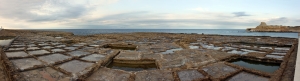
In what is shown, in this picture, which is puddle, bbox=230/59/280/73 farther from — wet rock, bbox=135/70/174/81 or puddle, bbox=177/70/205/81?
wet rock, bbox=135/70/174/81

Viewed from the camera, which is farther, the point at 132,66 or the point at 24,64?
the point at 132,66

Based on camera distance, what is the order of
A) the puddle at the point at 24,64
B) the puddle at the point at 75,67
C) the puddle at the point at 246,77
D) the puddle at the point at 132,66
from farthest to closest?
the puddle at the point at 132,66 < the puddle at the point at 75,67 < the puddle at the point at 24,64 < the puddle at the point at 246,77

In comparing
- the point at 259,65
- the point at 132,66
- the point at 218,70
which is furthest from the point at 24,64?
the point at 259,65

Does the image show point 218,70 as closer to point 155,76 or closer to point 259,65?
point 155,76

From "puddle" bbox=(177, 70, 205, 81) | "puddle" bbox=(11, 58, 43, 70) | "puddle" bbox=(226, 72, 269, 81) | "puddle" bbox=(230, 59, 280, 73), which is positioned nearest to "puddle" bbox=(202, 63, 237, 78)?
"puddle" bbox=(226, 72, 269, 81)

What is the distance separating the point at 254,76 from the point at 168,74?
2.50m

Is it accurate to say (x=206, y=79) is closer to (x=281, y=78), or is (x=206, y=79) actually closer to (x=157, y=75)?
(x=157, y=75)

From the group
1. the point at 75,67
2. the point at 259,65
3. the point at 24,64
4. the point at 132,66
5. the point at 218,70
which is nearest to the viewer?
the point at 218,70

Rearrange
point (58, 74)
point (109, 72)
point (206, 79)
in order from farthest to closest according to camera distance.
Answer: point (109, 72), point (58, 74), point (206, 79)

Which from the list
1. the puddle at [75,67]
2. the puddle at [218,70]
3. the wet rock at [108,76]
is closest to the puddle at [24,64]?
the puddle at [75,67]

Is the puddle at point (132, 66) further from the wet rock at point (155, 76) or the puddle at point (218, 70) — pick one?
the puddle at point (218, 70)

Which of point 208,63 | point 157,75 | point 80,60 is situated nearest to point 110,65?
point 80,60

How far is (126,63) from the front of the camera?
6.77 meters

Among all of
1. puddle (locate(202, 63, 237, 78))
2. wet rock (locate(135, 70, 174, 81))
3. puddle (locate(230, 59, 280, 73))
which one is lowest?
puddle (locate(230, 59, 280, 73))
